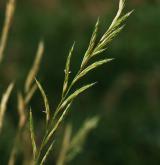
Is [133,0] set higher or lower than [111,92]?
higher

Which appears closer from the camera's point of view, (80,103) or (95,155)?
(95,155)

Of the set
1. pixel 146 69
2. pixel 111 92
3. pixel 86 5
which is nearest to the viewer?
pixel 146 69

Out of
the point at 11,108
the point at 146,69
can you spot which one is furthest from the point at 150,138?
the point at 11,108

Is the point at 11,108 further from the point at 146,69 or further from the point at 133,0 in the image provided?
the point at 133,0

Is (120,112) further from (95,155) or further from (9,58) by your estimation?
(9,58)

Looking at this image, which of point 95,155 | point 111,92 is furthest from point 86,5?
point 95,155

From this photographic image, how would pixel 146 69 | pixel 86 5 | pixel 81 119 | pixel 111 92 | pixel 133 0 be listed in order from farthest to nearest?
pixel 86 5
pixel 133 0
pixel 111 92
pixel 146 69
pixel 81 119
